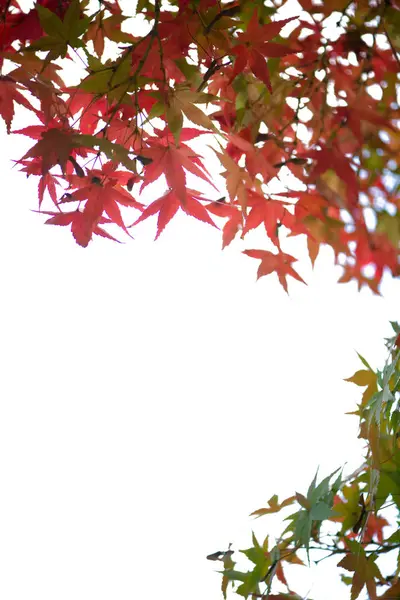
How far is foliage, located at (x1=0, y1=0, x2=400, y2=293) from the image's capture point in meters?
0.55

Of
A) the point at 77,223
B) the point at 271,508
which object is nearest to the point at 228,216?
the point at 77,223

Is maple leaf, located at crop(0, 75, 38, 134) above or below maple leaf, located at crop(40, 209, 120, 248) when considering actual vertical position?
above

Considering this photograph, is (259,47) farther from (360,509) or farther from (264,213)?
(360,509)

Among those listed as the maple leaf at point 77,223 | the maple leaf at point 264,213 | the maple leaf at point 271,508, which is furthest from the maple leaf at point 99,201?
the maple leaf at point 271,508

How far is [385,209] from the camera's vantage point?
2.01 feet

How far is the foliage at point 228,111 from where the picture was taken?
553 millimetres

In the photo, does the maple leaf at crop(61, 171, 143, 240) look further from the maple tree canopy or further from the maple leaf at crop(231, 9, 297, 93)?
the maple leaf at crop(231, 9, 297, 93)

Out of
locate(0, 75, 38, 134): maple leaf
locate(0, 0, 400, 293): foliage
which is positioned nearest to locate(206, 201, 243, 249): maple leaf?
locate(0, 0, 400, 293): foliage

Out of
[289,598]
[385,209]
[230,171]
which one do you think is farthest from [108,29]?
[289,598]

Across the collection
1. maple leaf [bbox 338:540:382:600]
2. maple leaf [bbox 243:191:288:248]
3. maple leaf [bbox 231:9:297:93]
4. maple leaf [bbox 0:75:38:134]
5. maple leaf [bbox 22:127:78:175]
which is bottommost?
maple leaf [bbox 338:540:382:600]

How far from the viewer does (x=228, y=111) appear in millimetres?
723

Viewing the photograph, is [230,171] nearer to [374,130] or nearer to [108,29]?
[374,130]

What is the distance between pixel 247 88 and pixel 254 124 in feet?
0.14

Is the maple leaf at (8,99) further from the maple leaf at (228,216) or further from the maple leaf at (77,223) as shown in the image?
the maple leaf at (228,216)
